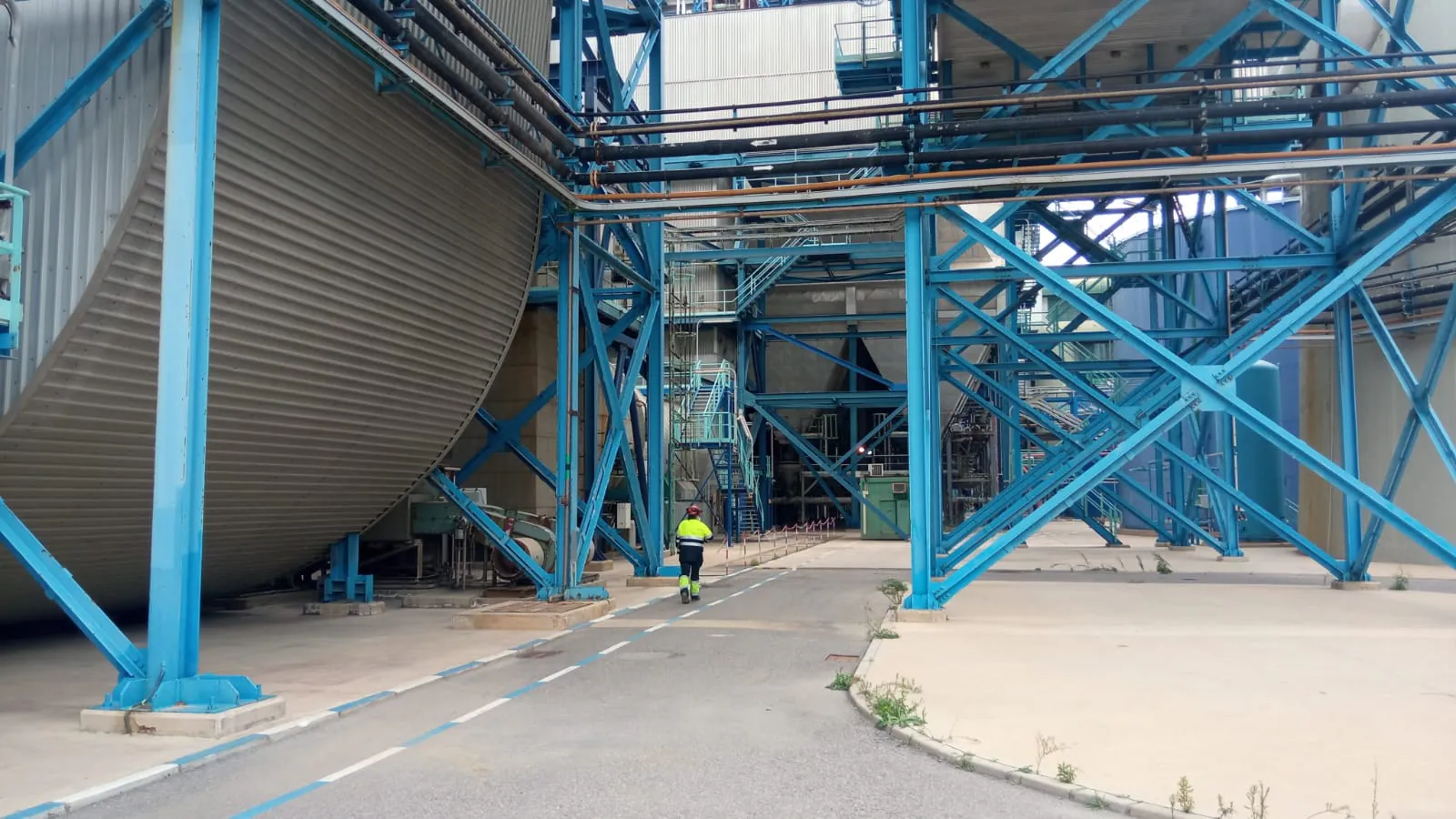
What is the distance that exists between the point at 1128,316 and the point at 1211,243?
27.4 ft

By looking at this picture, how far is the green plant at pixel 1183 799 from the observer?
584cm

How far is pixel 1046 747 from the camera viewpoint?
7.18 meters

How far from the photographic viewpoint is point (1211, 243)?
3950cm

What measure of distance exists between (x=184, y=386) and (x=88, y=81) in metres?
2.76

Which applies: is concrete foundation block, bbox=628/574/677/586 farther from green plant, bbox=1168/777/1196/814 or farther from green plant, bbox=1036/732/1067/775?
green plant, bbox=1168/777/1196/814

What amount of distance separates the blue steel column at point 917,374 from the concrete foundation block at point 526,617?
15.4 ft

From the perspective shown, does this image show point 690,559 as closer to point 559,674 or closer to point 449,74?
point 559,674

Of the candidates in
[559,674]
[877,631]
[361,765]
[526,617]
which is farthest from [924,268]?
[361,765]

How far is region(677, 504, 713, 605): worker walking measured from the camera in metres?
17.3

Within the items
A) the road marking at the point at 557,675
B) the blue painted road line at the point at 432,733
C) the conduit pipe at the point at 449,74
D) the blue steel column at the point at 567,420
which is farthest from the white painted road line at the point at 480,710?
the conduit pipe at the point at 449,74

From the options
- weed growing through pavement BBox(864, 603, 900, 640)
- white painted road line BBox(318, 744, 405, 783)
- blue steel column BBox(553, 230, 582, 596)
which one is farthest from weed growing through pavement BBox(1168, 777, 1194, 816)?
blue steel column BBox(553, 230, 582, 596)

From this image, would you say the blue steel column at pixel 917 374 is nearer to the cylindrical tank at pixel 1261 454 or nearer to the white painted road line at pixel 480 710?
the white painted road line at pixel 480 710

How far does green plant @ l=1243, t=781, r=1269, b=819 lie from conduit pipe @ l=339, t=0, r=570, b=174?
32.9 feet

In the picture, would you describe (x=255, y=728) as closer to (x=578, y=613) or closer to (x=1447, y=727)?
(x=578, y=613)
